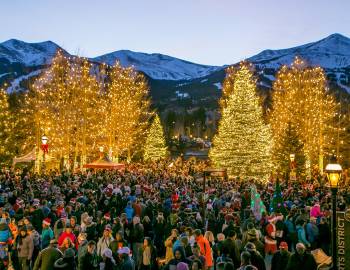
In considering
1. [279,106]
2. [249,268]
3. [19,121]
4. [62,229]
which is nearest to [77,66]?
[19,121]

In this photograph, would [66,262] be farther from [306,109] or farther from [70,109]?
[306,109]

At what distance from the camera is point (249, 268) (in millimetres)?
7160

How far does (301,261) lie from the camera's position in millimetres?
8414

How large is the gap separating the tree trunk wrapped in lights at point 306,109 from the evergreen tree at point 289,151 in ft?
1.70

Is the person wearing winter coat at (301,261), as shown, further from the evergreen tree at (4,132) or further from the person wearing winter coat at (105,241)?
the evergreen tree at (4,132)

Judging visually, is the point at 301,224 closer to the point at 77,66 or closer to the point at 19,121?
the point at 77,66

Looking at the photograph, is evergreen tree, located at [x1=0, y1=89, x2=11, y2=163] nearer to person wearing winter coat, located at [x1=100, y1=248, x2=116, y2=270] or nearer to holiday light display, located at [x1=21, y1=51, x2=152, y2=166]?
holiday light display, located at [x1=21, y1=51, x2=152, y2=166]

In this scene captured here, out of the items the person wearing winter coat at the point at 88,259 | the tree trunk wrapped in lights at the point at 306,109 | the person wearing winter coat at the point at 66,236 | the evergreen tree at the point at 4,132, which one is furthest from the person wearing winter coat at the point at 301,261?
the evergreen tree at the point at 4,132

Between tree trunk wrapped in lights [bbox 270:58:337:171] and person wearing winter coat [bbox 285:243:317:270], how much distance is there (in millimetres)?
28819

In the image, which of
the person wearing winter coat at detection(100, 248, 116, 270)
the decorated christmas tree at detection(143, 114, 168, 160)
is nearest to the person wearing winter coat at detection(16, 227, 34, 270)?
the person wearing winter coat at detection(100, 248, 116, 270)

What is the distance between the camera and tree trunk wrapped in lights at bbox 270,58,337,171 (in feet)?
A: 127

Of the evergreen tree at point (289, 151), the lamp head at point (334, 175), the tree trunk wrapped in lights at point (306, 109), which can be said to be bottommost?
the lamp head at point (334, 175)

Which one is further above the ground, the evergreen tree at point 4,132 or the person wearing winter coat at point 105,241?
the evergreen tree at point 4,132

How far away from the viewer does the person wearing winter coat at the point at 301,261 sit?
27.5ft
